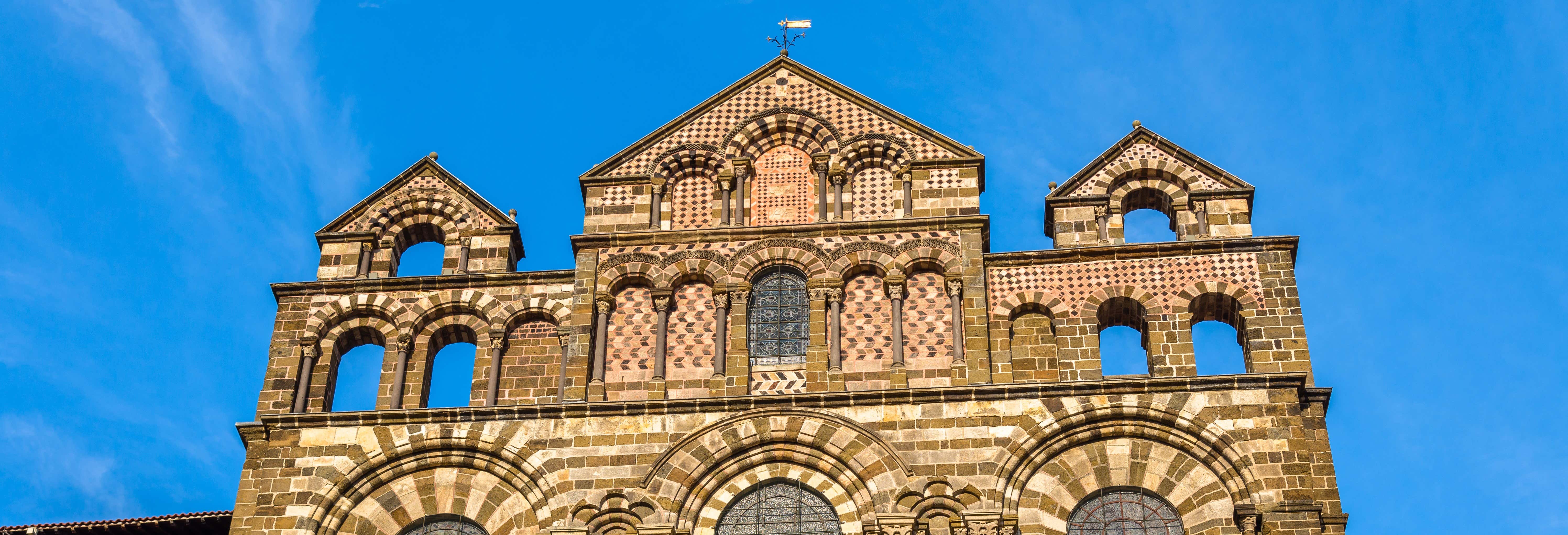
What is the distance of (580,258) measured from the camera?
3316 centimetres

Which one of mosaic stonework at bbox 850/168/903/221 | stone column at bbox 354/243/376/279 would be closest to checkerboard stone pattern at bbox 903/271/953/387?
mosaic stonework at bbox 850/168/903/221

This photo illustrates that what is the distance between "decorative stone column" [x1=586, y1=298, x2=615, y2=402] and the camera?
3145 centimetres

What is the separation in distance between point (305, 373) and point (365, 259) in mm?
2152

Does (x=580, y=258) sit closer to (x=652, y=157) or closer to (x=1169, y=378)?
(x=652, y=157)

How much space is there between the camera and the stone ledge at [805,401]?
3059 cm

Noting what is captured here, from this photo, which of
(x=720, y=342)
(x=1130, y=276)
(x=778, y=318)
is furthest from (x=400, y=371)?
(x=1130, y=276)

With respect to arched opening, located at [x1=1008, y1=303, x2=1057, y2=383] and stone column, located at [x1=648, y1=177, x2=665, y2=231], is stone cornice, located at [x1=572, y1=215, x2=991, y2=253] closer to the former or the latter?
stone column, located at [x1=648, y1=177, x2=665, y2=231]

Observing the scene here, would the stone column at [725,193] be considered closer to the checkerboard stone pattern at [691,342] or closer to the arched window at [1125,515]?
the checkerboard stone pattern at [691,342]

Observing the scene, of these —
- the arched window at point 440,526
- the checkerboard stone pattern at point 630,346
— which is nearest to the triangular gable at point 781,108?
the checkerboard stone pattern at point 630,346

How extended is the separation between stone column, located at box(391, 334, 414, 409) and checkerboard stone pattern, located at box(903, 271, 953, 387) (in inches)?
259

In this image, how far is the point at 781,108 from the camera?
1378 inches

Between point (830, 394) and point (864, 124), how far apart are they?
17.5 feet

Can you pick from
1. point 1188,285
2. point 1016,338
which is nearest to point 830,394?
point 1016,338

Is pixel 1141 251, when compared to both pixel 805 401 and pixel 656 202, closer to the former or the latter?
pixel 805 401
